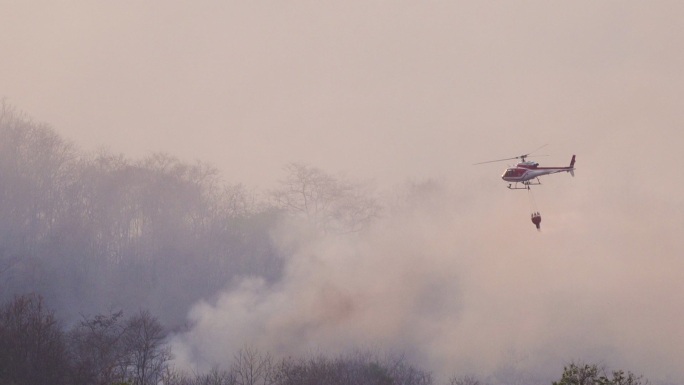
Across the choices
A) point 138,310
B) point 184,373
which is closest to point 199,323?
point 138,310

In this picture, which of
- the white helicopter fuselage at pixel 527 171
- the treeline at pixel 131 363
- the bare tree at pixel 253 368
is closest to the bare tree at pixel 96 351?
the treeline at pixel 131 363

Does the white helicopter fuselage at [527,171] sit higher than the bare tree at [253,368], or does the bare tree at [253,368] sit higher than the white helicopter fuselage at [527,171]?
the white helicopter fuselage at [527,171]

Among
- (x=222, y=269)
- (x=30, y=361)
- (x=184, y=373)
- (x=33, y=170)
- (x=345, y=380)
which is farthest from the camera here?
(x=222, y=269)

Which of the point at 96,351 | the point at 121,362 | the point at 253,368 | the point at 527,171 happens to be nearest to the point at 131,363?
the point at 121,362

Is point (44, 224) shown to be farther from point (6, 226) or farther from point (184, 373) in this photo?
point (184, 373)

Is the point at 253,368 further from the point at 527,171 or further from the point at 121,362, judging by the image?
the point at 527,171

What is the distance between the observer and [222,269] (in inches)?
5167

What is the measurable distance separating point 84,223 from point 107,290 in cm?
808

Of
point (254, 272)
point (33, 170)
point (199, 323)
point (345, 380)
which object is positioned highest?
point (33, 170)

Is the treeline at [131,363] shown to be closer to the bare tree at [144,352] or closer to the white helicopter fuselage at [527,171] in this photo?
the bare tree at [144,352]

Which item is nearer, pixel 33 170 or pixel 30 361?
pixel 30 361

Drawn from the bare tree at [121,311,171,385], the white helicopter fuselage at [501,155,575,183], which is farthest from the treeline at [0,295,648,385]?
the white helicopter fuselage at [501,155,575,183]

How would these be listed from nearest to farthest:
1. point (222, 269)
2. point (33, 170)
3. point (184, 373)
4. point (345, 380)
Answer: point (345, 380) < point (184, 373) < point (33, 170) < point (222, 269)

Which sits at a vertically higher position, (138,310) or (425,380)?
(138,310)
